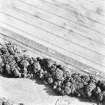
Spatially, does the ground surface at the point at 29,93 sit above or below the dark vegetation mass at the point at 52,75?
below

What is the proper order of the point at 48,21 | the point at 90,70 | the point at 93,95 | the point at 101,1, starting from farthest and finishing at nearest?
the point at 101,1, the point at 48,21, the point at 90,70, the point at 93,95

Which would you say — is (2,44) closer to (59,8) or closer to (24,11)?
(24,11)

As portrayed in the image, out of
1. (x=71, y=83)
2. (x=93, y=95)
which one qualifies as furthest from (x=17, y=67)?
(x=93, y=95)

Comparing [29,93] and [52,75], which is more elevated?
[52,75]

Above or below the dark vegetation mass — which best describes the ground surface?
below
